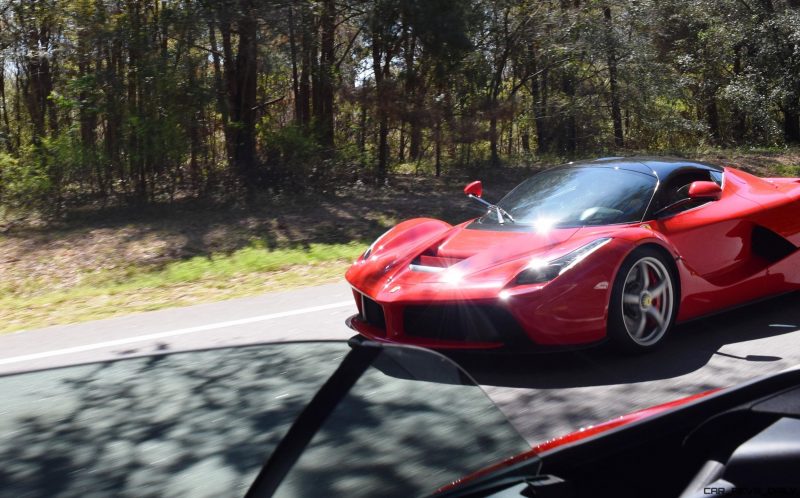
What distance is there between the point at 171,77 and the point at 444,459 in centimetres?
1235

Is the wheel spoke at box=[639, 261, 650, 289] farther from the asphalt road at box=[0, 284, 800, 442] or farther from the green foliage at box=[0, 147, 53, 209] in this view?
the green foliage at box=[0, 147, 53, 209]

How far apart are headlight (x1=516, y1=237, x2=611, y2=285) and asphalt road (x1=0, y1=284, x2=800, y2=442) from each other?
571 mm

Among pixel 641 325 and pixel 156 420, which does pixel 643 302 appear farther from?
pixel 156 420

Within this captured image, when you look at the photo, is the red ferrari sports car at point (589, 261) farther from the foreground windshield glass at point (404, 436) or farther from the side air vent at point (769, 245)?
the foreground windshield glass at point (404, 436)

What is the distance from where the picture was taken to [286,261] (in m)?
9.68

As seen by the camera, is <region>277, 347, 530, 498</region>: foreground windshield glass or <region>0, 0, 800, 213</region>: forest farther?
<region>0, 0, 800, 213</region>: forest

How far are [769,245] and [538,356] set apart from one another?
206 centimetres

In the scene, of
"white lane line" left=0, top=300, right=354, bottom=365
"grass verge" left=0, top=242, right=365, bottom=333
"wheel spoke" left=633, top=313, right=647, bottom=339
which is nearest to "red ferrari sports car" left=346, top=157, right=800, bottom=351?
"wheel spoke" left=633, top=313, right=647, bottom=339

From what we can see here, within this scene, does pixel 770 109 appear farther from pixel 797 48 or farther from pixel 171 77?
pixel 171 77

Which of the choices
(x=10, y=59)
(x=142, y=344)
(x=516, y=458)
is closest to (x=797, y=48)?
(x=10, y=59)

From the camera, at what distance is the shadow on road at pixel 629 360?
4.48 meters

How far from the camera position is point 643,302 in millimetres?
4863

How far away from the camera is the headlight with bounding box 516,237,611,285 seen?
448 centimetres

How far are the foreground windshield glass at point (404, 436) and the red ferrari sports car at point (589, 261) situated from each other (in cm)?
265
